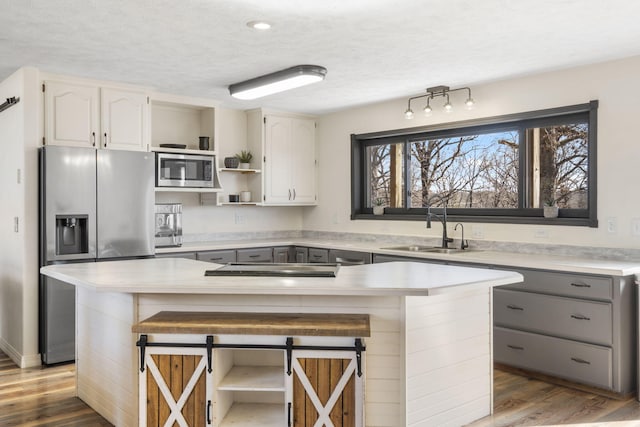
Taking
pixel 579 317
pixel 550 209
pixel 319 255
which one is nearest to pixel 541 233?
pixel 550 209

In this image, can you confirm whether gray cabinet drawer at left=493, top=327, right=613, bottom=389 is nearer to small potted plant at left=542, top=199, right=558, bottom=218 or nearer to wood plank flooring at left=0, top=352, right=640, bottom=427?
wood plank flooring at left=0, top=352, right=640, bottom=427

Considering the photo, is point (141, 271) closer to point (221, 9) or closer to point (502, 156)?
point (221, 9)

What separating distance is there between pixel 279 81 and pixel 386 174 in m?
1.97

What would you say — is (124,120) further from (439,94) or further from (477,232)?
(477,232)

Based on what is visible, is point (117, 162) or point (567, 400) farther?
point (117, 162)

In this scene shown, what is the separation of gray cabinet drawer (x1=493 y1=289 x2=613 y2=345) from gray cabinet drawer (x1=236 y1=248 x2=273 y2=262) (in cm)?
241

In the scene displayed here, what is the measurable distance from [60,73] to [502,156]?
12.2ft

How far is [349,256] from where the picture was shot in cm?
514

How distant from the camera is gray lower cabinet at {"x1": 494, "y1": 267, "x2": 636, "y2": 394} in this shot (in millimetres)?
3426

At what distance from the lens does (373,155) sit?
19.3 feet

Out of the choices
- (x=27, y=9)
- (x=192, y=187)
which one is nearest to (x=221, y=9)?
(x=27, y=9)

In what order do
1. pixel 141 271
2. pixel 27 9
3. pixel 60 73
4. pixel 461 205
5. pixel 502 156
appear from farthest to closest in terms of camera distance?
→ pixel 461 205, pixel 502 156, pixel 60 73, pixel 141 271, pixel 27 9

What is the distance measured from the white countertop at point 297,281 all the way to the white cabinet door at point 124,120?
5.57 feet

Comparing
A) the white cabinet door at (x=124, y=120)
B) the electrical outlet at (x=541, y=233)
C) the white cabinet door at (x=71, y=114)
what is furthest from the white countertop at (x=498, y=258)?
the white cabinet door at (x=71, y=114)
